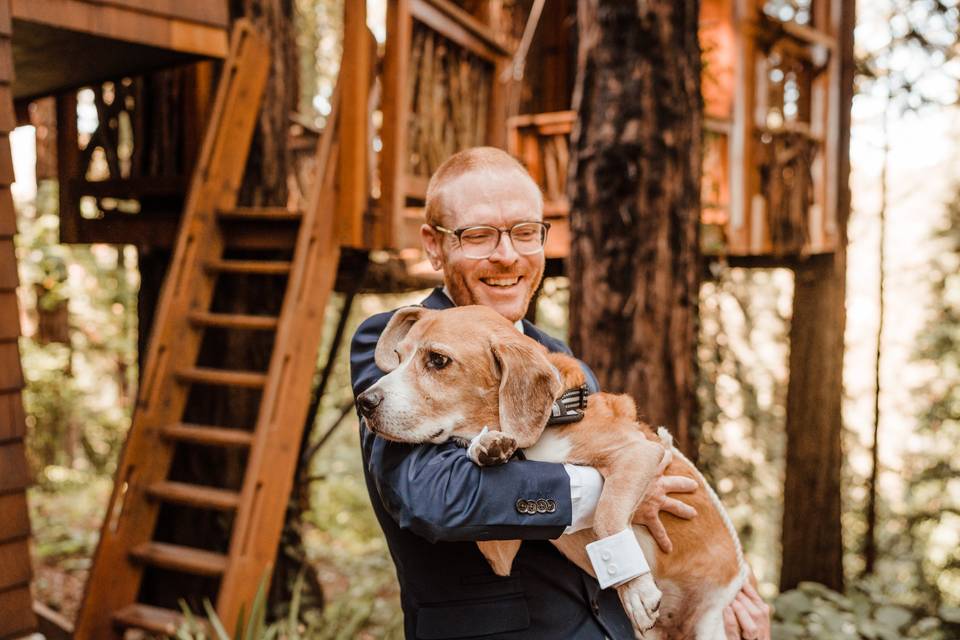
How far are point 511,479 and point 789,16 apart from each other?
8.66 m

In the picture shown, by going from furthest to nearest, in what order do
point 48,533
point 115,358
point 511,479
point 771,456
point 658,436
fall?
point 115,358
point 771,456
point 48,533
point 658,436
point 511,479

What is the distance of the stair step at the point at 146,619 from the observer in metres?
4.55

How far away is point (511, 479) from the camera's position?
188cm

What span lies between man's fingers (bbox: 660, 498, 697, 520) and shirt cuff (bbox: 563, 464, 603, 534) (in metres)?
0.30

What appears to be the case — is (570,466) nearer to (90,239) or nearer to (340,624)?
(340,624)

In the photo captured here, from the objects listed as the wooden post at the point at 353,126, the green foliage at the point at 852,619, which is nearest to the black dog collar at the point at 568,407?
the wooden post at the point at 353,126

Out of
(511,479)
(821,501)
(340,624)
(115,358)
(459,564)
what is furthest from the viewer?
(115,358)

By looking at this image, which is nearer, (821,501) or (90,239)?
(90,239)

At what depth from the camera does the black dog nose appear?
1983mm

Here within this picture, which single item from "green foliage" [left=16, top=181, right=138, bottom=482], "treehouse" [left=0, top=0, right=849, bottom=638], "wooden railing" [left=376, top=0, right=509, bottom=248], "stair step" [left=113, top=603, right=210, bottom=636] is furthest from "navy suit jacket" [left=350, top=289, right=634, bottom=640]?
"green foliage" [left=16, top=181, right=138, bottom=482]

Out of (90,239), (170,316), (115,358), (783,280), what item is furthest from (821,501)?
(115,358)

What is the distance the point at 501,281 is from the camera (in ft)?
7.84

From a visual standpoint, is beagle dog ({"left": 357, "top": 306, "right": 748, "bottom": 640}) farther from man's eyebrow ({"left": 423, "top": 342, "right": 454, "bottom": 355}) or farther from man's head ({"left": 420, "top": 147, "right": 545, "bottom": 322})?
man's head ({"left": 420, "top": 147, "right": 545, "bottom": 322})

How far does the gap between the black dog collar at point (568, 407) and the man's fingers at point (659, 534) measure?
1.10ft
